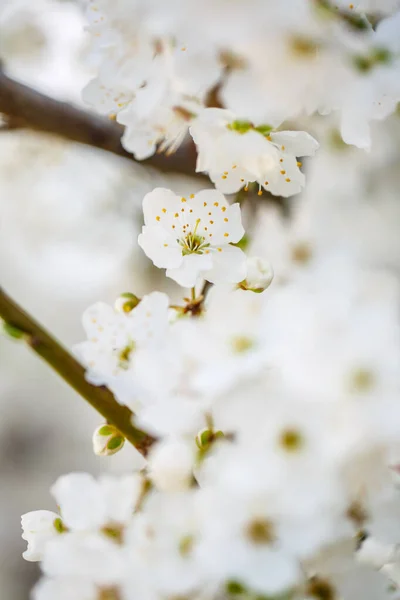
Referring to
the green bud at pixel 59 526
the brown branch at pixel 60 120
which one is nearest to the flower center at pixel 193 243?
the green bud at pixel 59 526

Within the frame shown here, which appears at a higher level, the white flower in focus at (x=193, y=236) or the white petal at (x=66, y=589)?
the white flower in focus at (x=193, y=236)

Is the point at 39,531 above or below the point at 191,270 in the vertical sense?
below

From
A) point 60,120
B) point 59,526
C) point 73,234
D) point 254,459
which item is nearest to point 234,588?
point 254,459

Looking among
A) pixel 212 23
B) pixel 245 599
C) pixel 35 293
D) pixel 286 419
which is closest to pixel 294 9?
pixel 212 23

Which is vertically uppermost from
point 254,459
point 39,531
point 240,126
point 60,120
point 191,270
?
point 60,120

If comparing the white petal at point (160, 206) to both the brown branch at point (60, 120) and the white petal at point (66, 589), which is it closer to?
the white petal at point (66, 589)

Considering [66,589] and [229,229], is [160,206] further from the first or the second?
[66,589]
